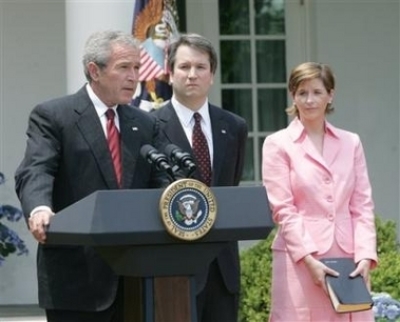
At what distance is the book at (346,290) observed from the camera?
17.8ft

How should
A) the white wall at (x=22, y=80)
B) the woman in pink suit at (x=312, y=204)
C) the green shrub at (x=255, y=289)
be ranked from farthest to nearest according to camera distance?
the white wall at (x=22, y=80), the green shrub at (x=255, y=289), the woman in pink suit at (x=312, y=204)

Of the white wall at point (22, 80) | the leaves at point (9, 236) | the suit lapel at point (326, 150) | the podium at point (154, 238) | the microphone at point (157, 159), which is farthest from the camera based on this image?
the white wall at point (22, 80)

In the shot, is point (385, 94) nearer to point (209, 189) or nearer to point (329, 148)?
point (329, 148)

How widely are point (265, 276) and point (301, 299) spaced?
198 centimetres

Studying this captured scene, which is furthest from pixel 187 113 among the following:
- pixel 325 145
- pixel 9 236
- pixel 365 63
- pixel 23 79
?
pixel 365 63

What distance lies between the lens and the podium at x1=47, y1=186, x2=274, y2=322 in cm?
416

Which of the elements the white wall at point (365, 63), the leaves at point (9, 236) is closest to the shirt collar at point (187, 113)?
the leaves at point (9, 236)

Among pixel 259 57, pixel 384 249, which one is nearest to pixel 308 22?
pixel 259 57

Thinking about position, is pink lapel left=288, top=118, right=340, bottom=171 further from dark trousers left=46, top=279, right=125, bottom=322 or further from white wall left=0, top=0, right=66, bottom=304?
white wall left=0, top=0, right=66, bottom=304

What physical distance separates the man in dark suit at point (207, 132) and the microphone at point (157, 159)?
0.80 metres

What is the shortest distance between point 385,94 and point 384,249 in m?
3.26

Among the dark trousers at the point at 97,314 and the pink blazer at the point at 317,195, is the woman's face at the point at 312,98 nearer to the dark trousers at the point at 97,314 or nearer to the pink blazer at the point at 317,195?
the pink blazer at the point at 317,195

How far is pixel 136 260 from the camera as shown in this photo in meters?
4.28

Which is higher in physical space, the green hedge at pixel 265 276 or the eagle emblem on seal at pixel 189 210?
the eagle emblem on seal at pixel 189 210
